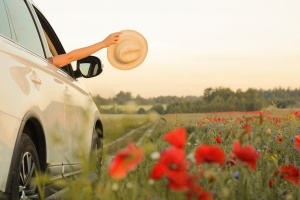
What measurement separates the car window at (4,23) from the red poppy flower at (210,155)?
2185 mm

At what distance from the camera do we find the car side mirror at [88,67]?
6.95 meters

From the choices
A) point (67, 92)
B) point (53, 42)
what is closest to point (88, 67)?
point (53, 42)

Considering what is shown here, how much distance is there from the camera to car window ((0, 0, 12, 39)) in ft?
14.1

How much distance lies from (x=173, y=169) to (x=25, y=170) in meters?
2.24

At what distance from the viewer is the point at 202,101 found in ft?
111

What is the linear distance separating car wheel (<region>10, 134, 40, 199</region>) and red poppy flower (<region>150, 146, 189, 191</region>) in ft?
5.92

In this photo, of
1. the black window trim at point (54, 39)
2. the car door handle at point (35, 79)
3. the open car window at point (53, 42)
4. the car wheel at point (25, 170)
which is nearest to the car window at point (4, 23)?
the car door handle at point (35, 79)

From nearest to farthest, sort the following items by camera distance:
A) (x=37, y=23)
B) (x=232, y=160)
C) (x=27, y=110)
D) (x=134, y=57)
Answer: (x=232, y=160) < (x=27, y=110) < (x=37, y=23) < (x=134, y=57)

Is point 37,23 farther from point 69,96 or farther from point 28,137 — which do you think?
point 28,137

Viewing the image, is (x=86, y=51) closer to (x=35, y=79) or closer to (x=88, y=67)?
(x=88, y=67)

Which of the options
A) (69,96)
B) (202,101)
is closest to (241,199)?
(69,96)

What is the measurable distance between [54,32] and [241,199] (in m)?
3.73

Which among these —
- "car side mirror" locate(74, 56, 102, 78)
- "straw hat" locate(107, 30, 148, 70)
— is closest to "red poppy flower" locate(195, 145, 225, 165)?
"straw hat" locate(107, 30, 148, 70)

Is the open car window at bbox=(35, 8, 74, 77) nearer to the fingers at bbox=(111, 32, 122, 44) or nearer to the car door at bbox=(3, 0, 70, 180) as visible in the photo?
the fingers at bbox=(111, 32, 122, 44)
